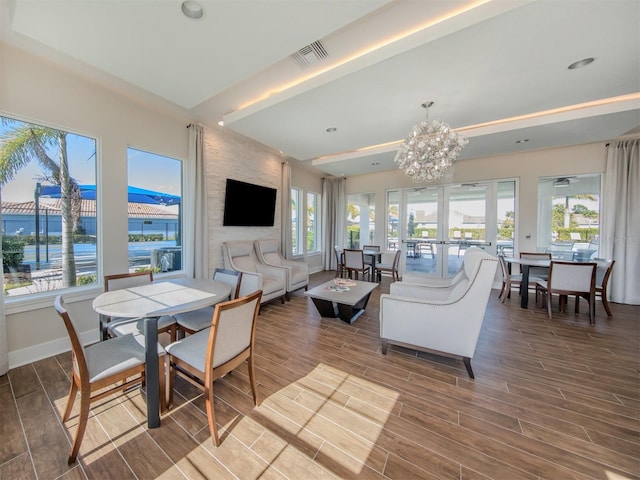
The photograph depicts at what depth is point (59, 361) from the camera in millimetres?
2289

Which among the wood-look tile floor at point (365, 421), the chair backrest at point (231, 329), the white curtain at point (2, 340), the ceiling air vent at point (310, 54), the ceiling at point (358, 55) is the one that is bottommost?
the wood-look tile floor at point (365, 421)

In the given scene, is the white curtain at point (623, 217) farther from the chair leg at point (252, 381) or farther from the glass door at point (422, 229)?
the chair leg at point (252, 381)

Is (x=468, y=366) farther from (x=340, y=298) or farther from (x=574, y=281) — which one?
(x=574, y=281)

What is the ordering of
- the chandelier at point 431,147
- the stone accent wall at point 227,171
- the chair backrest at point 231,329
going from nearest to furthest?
1. the chair backrest at point 231,329
2. the chandelier at point 431,147
3. the stone accent wall at point 227,171

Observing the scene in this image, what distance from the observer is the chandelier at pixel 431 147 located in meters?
2.77

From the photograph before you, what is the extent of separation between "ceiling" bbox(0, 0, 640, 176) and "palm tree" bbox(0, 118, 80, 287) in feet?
2.49

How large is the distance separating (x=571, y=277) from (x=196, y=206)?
5.68m

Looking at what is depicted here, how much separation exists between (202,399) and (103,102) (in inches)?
134

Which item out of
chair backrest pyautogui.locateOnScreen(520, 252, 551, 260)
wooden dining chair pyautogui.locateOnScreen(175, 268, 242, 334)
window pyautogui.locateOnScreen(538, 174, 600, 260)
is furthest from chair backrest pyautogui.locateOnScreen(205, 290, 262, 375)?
window pyautogui.locateOnScreen(538, 174, 600, 260)

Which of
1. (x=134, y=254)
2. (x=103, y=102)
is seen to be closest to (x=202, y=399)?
(x=134, y=254)

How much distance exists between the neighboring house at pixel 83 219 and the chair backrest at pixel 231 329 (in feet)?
8.23


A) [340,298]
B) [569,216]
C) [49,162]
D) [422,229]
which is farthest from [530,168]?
[49,162]

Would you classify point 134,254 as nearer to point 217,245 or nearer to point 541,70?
point 217,245

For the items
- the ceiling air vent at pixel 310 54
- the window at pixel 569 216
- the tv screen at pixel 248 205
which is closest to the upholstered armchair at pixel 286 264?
the tv screen at pixel 248 205
